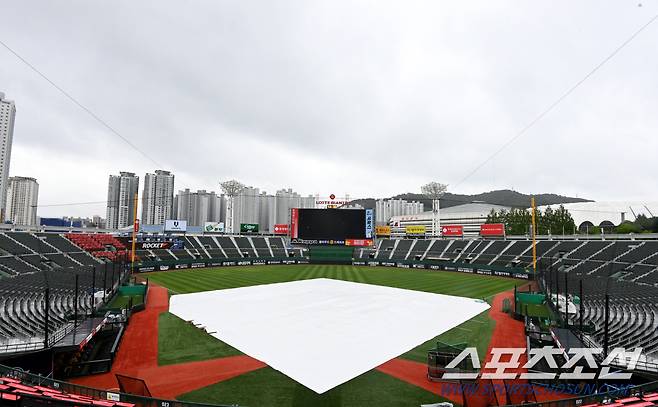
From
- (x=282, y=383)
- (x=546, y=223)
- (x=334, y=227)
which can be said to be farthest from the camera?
(x=546, y=223)

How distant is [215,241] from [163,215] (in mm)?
76556

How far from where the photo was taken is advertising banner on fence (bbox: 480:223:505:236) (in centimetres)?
7375

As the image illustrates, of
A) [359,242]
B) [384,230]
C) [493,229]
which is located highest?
[493,229]

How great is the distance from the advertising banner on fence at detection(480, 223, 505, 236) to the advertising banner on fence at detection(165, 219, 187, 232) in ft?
223

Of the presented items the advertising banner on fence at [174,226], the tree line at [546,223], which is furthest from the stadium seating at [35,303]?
Answer: the tree line at [546,223]

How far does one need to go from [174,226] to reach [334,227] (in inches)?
1499

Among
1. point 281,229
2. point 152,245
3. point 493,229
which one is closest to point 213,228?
point 281,229

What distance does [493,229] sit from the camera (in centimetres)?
7456

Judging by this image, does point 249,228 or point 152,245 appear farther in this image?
point 249,228

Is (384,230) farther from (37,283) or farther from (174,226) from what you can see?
(37,283)

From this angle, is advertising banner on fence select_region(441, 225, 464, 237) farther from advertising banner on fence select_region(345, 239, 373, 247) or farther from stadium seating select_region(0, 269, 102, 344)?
stadium seating select_region(0, 269, 102, 344)

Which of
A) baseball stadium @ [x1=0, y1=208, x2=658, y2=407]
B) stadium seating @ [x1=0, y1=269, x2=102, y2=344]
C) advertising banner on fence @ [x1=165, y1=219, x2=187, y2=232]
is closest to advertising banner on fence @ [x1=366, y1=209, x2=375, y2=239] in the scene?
baseball stadium @ [x1=0, y1=208, x2=658, y2=407]

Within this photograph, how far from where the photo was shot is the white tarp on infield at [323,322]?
1742 centimetres

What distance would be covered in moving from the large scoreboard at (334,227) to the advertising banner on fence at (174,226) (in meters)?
29.0
